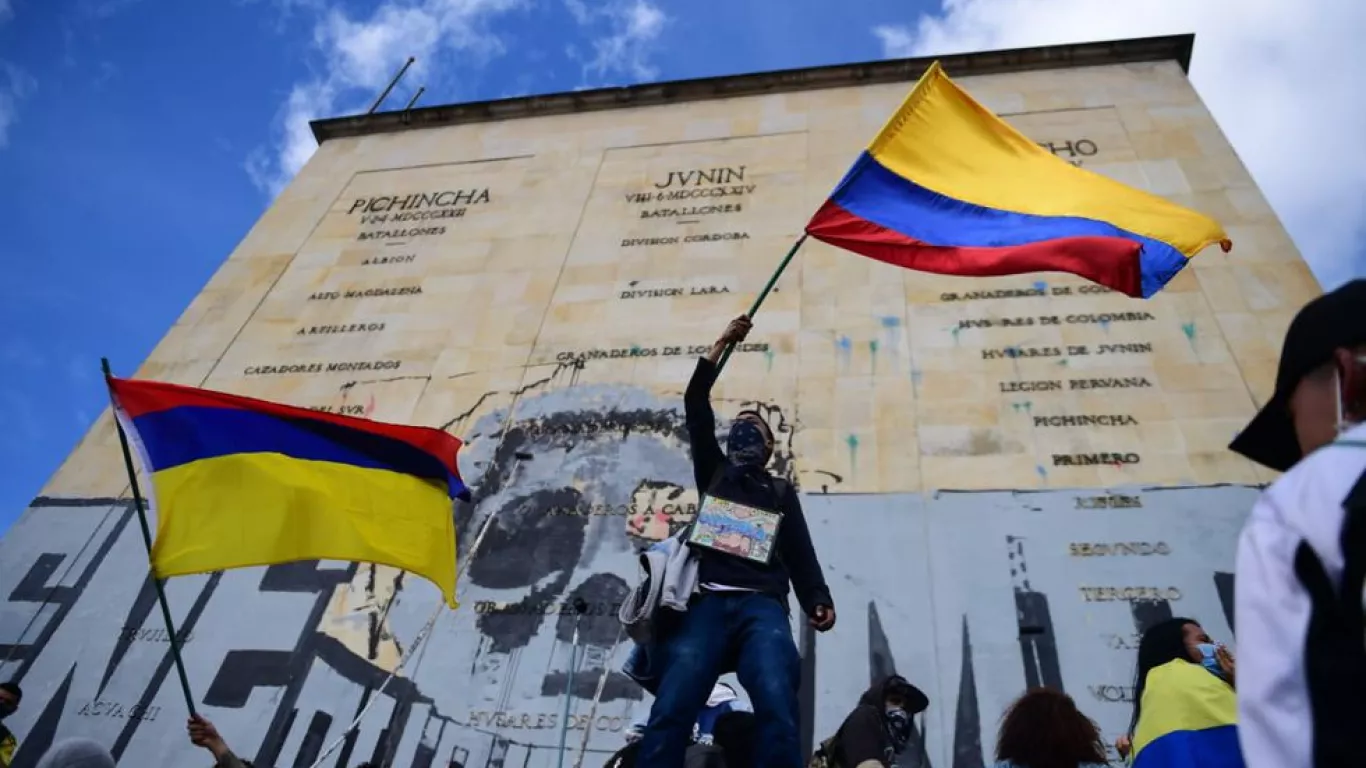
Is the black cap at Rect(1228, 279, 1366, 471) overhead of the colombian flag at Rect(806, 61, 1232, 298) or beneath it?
beneath

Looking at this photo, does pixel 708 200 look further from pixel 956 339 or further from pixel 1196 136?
pixel 1196 136

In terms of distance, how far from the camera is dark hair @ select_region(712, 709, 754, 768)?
3.09 metres

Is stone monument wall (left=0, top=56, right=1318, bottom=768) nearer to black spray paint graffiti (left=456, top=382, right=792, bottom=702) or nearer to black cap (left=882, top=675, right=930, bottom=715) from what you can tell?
black spray paint graffiti (left=456, top=382, right=792, bottom=702)

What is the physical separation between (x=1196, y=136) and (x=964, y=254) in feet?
17.2

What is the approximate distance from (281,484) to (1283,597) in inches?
164

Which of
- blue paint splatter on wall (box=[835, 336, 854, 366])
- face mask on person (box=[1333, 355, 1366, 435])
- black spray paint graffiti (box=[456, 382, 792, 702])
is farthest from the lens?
blue paint splatter on wall (box=[835, 336, 854, 366])

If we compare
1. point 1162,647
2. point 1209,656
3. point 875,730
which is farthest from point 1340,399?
point 875,730

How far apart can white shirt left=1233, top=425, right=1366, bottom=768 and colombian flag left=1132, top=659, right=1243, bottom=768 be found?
1.24 m

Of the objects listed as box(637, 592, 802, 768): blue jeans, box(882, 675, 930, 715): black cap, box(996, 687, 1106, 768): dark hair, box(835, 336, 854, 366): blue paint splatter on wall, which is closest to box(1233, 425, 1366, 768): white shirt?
box(637, 592, 802, 768): blue jeans

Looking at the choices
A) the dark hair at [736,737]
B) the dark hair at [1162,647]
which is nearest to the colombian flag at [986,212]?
the dark hair at [1162,647]

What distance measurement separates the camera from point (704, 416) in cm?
364

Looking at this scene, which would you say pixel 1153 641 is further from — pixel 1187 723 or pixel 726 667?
pixel 726 667

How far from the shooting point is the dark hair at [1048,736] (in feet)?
9.67

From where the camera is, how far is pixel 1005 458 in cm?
607
